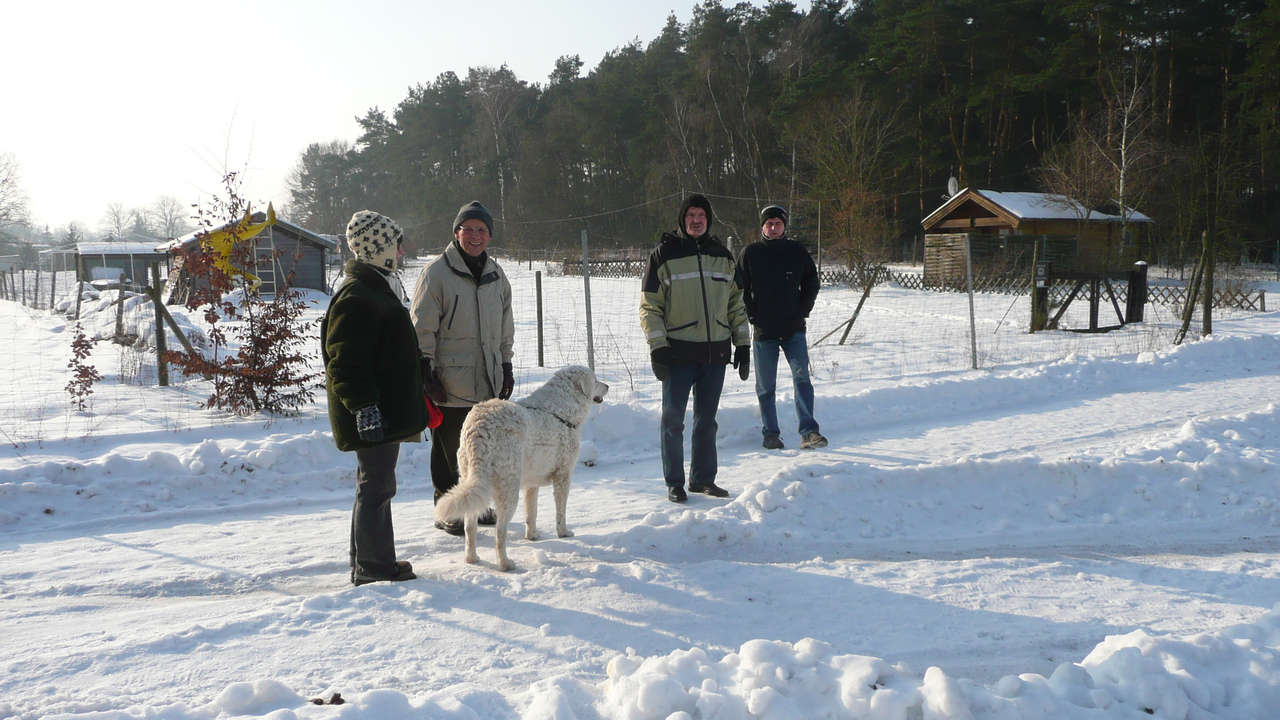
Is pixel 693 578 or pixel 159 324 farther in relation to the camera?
pixel 159 324

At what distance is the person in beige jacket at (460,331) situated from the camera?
4422 millimetres

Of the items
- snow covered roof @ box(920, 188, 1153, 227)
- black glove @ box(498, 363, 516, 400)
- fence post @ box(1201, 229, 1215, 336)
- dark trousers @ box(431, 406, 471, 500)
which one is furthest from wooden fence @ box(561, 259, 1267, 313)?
dark trousers @ box(431, 406, 471, 500)

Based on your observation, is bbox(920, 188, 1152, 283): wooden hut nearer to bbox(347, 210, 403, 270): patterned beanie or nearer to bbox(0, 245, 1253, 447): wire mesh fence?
bbox(0, 245, 1253, 447): wire mesh fence

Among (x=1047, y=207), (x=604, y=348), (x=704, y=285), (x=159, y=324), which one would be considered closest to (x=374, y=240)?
(x=704, y=285)

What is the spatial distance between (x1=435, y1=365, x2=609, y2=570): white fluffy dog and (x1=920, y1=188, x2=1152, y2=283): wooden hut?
25.4 m

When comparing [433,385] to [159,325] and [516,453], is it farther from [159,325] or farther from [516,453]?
[159,325]

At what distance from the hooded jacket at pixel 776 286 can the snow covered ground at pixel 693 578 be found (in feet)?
3.83

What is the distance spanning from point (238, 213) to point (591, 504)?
17.4ft

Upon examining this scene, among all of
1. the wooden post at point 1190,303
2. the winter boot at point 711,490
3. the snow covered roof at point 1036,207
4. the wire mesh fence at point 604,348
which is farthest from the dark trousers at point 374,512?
the snow covered roof at point 1036,207

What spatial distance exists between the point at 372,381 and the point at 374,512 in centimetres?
73

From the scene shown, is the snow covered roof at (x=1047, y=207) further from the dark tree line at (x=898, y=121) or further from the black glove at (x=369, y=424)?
the black glove at (x=369, y=424)

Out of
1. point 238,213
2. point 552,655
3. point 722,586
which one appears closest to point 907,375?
point 722,586

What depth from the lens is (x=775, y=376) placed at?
652 cm

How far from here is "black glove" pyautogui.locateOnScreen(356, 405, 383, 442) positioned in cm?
352
